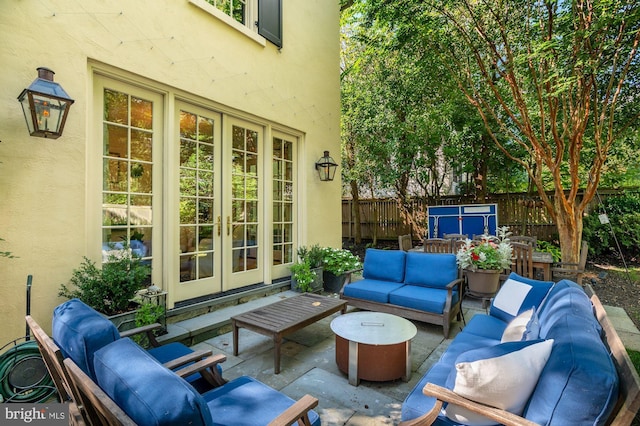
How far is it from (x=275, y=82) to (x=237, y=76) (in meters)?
0.78

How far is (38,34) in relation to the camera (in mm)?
2867

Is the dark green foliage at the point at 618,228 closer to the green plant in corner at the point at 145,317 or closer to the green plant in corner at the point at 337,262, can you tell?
the green plant in corner at the point at 337,262

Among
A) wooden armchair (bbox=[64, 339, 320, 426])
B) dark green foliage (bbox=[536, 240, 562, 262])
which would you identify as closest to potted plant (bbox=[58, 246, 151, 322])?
wooden armchair (bbox=[64, 339, 320, 426])

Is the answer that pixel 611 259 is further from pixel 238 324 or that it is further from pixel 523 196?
pixel 238 324

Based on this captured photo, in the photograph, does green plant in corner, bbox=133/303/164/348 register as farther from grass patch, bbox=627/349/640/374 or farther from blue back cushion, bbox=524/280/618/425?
grass patch, bbox=627/349/640/374

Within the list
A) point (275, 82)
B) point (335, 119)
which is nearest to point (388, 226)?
point (335, 119)

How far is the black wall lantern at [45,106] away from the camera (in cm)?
262

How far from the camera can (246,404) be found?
1.70 m

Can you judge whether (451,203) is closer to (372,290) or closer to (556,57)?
(556,57)

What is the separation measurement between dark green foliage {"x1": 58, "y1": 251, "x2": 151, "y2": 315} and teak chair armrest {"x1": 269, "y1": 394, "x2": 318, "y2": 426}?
7.37ft

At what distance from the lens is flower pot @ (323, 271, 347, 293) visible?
543cm

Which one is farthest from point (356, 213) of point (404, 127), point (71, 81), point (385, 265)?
point (71, 81)

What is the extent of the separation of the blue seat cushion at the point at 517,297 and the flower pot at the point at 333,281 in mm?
2655

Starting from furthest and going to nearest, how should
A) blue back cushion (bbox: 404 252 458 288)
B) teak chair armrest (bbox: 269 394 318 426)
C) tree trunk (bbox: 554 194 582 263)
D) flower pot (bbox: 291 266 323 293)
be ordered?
tree trunk (bbox: 554 194 582 263) → flower pot (bbox: 291 266 323 293) → blue back cushion (bbox: 404 252 458 288) → teak chair armrest (bbox: 269 394 318 426)
